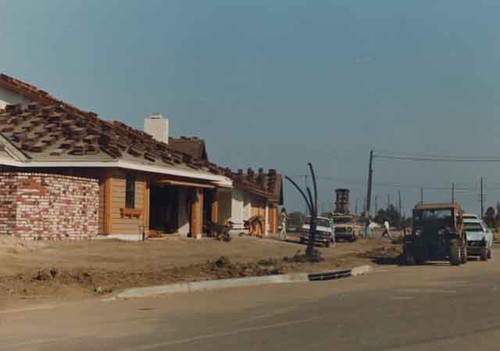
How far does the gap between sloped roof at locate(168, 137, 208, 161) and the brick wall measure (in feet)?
64.7

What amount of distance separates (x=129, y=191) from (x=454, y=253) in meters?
13.0

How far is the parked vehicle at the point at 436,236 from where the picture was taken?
106ft

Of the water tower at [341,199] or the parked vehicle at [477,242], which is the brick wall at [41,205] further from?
the water tower at [341,199]

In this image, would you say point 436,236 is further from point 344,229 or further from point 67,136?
point 344,229

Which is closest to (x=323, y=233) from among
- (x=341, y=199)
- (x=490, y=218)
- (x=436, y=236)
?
(x=436, y=236)

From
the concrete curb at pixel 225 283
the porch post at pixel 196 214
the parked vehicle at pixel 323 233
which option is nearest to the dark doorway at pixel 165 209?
the porch post at pixel 196 214

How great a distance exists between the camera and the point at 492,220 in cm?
9094

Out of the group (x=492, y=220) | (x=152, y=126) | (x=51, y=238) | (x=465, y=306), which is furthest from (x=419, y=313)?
(x=492, y=220)

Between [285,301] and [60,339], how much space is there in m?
6.71

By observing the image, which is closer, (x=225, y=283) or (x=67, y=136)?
(x=225, y=283)

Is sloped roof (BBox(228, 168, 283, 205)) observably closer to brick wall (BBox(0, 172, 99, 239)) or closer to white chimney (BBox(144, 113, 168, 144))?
white chimney (BBox(144, 113, 168, 144))

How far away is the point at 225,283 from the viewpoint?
20.9m

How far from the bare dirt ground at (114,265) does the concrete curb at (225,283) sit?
73 cm

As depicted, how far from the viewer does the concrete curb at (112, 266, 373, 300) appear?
18.3 meters
